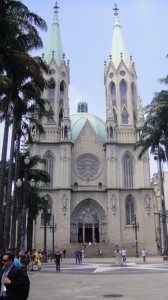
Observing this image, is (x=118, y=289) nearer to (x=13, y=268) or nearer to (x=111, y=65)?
(x=13, y=268)

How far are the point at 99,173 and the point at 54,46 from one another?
24.2 metres

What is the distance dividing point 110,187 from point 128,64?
22361 mm

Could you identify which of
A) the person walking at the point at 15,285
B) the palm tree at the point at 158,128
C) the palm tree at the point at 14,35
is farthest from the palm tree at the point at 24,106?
the person walking at the point at 15,285

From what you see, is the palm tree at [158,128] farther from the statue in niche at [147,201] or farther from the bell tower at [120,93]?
the bell tower at [120,93]

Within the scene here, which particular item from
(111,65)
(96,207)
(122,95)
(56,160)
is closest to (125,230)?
(96,207)

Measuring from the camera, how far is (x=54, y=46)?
194 ft

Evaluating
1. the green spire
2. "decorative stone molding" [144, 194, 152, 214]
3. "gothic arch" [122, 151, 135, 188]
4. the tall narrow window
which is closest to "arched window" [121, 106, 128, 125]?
"gothic arch" [122, 151, 135, 188]

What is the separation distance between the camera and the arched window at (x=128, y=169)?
4950 centimetres

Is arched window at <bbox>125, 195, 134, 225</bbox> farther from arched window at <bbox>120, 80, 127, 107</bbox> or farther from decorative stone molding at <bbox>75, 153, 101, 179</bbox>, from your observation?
arched window at <bbox>120, 80, 127, 107</bbox>

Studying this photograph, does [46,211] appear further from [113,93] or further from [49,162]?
[113,93]

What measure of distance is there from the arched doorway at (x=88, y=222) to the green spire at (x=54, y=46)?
954 inches

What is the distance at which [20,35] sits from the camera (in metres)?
19.4

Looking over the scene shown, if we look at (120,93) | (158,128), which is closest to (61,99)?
(120,93)

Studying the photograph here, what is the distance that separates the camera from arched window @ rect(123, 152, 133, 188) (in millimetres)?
49500
